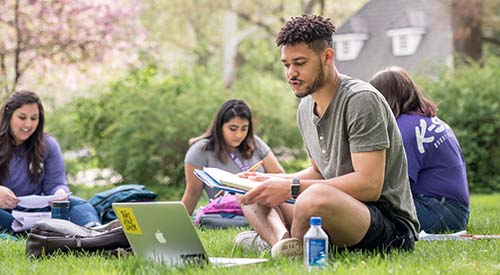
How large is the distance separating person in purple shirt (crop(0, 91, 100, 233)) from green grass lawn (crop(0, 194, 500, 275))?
1.88 m

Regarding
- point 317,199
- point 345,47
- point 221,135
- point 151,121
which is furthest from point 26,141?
point 345,47

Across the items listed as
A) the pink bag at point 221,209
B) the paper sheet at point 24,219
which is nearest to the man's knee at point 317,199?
the pink bag at point 221,209

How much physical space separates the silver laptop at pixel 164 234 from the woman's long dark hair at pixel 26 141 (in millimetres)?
3292

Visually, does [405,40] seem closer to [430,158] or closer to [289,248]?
[430,158]

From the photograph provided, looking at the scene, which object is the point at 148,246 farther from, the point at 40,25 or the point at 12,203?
the point at 40,25

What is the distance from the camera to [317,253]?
4.42m

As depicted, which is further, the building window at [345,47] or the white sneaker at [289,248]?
the building window at [345,47]

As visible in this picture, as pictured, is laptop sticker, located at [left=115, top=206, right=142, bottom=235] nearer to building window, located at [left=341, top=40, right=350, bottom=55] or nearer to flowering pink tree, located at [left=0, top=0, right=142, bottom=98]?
flowering pink tree, located at [left=0, top=0, right=142, bottom=98]

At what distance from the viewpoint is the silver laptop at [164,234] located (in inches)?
177

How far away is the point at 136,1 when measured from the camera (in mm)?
17078

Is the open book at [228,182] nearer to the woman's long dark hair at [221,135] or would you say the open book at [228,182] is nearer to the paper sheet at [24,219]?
the paper sheet at [24,219]

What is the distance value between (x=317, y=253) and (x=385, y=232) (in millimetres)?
677

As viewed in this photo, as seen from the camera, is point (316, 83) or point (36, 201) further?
point (36, 201)

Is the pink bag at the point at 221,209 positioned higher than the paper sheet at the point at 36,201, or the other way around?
the paper sheet at the point at 36,201
